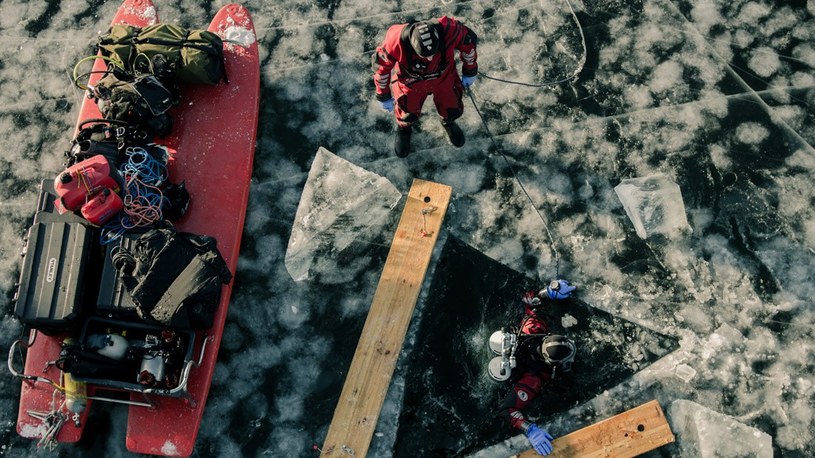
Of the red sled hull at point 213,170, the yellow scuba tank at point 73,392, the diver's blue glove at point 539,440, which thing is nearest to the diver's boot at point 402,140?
the red sled hull at point 213,170

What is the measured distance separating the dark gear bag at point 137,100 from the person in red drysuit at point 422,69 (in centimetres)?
171

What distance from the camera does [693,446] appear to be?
5.13 meters

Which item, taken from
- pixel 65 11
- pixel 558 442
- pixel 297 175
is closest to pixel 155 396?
pixel 297 175

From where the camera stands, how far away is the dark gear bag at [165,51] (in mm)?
5375

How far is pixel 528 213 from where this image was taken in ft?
18.6

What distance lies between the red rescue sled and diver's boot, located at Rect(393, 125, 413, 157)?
1.19 metres

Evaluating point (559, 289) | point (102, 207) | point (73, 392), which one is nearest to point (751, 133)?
point (559, 289)

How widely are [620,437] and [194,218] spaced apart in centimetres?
364

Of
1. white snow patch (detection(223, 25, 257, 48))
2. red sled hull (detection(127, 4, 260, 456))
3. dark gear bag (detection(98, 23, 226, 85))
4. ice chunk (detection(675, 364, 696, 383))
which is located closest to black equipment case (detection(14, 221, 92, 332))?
red sled hull (detection(127, 4, 260, 456))

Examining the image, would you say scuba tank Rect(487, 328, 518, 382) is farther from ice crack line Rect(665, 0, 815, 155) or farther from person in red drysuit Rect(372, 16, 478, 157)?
ice crack line Rect(665, 0, 815, 155)

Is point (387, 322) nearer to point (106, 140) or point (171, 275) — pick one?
point (171, 275)

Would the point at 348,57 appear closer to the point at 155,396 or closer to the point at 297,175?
the point at 297,175

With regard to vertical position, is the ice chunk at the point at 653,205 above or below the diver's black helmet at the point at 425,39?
below

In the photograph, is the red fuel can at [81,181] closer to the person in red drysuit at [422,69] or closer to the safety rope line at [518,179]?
the person in red drysuit at [422,69]
